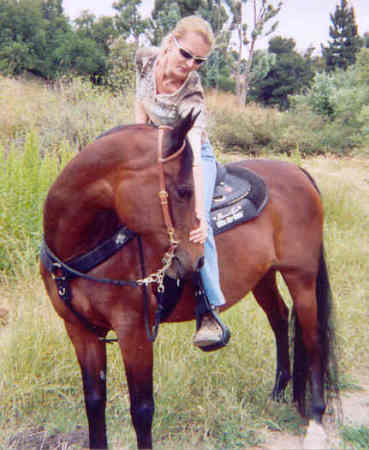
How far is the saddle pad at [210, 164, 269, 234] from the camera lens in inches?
111

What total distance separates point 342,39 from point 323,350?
1598 inches

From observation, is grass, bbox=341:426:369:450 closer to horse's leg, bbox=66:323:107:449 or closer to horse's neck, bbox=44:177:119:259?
horse's leg, bbox=66:323:107:449

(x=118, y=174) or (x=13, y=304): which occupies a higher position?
(x=118, y=174)

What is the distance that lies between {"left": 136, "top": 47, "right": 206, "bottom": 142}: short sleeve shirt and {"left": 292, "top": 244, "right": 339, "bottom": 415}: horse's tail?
1.60m

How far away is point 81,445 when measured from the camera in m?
2.79

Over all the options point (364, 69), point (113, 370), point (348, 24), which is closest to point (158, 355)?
point (113, 370)

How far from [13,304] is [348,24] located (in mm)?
41117

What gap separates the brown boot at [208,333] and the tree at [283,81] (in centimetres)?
3357

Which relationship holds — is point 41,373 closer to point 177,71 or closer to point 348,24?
point 177,71

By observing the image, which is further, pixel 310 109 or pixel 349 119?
pixel 310 109

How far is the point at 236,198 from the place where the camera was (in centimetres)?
291

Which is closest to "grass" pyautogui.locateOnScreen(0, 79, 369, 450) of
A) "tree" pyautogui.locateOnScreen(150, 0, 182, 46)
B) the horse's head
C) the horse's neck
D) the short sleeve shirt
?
the horse's neck

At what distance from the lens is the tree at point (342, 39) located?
37.0 m

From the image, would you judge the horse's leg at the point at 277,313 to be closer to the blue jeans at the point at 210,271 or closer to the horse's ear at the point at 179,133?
the blue jeans at the point at 210,271
